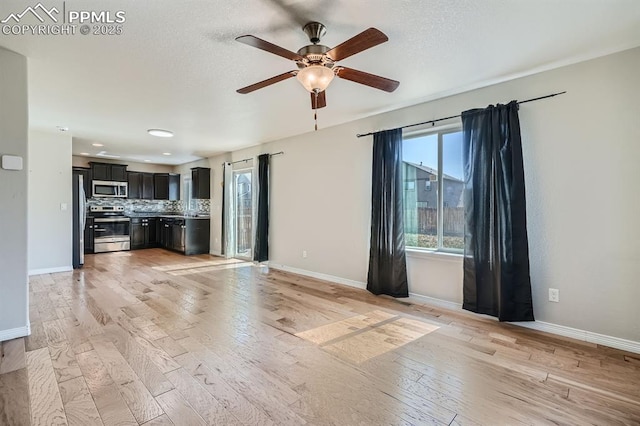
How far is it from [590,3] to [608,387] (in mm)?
2503

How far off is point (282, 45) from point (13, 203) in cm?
270

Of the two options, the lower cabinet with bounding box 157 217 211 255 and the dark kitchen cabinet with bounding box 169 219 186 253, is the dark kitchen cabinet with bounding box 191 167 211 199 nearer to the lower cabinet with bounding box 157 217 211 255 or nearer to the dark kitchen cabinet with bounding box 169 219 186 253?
the lower cabinet with bounding box 157 217 211 255

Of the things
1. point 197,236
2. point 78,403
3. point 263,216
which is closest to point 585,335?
point 78,403

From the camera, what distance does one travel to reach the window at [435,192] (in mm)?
3475

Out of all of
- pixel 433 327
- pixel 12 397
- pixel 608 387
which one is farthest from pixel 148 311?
pixel 608 387

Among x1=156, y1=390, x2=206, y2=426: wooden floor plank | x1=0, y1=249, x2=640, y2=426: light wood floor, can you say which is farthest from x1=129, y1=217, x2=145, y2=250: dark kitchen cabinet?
x1=156, y1=390, x2=206, y2=426: wooden floor plank

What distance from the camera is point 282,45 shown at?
2363mm

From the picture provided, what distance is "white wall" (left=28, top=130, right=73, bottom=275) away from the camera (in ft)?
16.4

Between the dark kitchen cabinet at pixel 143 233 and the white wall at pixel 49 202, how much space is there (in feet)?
8.77

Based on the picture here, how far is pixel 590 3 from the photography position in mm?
1902

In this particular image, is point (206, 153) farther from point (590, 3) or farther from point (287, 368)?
point (590, 3)

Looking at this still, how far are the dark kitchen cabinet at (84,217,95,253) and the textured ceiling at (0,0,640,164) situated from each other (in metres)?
3.56

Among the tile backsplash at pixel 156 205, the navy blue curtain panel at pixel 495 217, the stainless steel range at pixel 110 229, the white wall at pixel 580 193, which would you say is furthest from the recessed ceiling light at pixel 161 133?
the navy blue curtain panel at pixel 495 217

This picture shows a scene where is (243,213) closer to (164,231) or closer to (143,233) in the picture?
(164,231)
